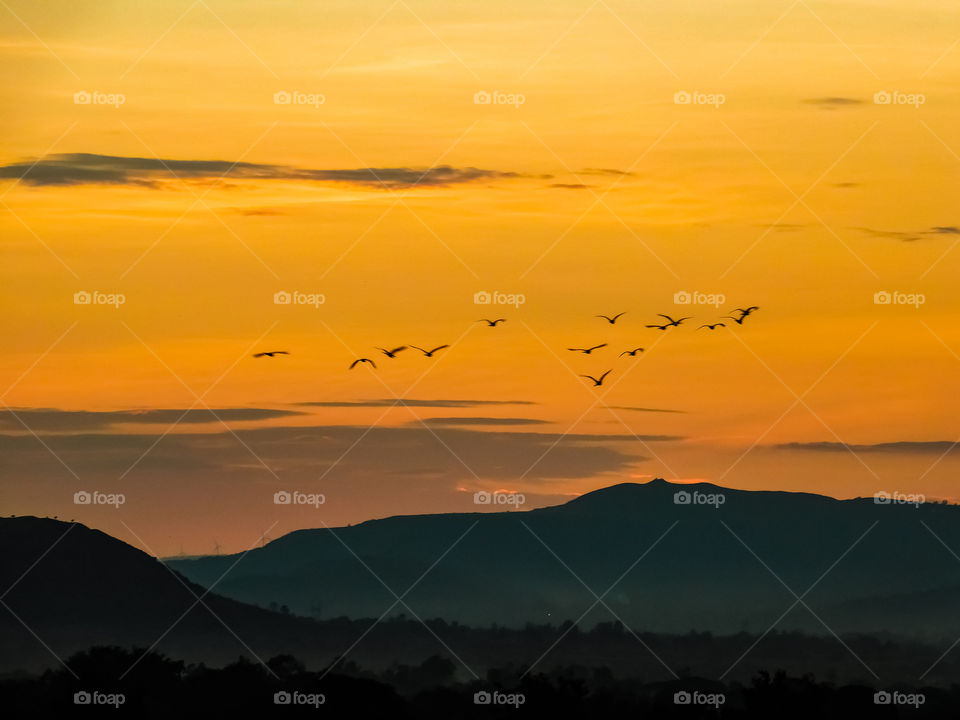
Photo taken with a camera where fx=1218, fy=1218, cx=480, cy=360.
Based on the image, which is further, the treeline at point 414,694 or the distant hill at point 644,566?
the distant hill at point 644,566

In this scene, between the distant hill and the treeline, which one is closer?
the treeline

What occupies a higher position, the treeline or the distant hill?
the distant hill

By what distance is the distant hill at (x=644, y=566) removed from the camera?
2166 centimetres

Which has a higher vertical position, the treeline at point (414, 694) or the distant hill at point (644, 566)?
the distant hill at point (644, 566)

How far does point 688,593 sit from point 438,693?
760 centimetres

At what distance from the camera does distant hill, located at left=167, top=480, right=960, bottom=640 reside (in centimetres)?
2166

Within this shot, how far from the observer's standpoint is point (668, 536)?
24250mm

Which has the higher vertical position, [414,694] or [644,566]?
[644,566]

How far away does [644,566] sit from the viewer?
26.6m

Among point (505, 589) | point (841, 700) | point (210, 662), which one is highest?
point (505, 589)

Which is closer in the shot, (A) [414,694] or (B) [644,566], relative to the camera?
(A) [414,694]

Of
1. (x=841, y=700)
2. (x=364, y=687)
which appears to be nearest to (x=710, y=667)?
(x=841, y=700)

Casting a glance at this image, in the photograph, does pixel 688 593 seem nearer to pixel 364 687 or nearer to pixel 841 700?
pixel 841 700

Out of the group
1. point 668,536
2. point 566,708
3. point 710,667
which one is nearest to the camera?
point 566,708
